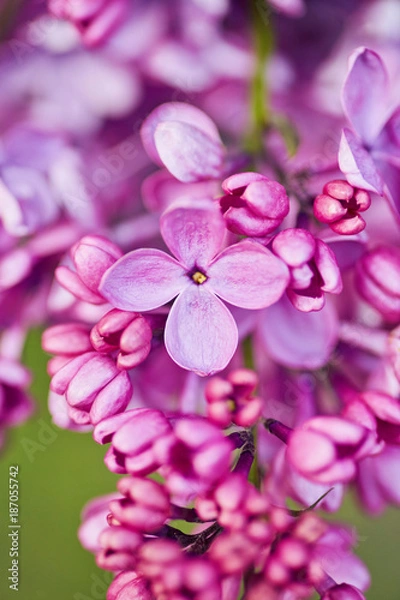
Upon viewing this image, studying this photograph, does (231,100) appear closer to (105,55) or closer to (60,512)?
(105,55)

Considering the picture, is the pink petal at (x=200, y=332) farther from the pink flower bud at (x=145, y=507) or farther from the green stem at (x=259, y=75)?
the green stem at (x=259, y=75)

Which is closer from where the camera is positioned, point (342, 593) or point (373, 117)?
point (342, 593)

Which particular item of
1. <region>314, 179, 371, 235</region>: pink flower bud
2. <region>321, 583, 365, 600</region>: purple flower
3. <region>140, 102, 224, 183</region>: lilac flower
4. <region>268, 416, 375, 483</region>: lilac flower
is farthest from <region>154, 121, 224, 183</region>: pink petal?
<region>321, 583, 365, 600</region>: purple flower

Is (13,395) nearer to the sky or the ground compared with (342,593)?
nearer to the ground

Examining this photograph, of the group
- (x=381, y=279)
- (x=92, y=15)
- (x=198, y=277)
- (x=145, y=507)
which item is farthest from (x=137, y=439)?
(x=92, y=15)

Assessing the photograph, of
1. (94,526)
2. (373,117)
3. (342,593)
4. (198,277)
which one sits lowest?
(94,526)

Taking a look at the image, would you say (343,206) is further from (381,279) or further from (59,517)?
(59,517)

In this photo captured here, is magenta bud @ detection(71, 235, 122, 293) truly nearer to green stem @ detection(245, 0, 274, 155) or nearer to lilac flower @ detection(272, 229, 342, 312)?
lilac flower @ detection(272, 229, 342, 312)
